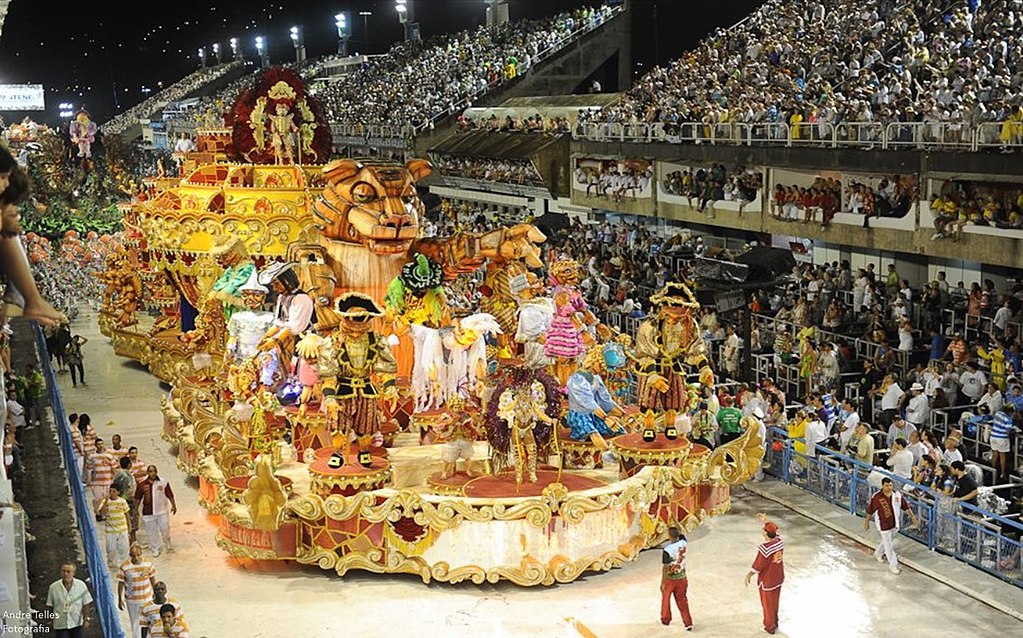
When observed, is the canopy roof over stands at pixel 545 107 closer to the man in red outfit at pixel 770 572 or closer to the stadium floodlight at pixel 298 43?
the man in red outfit at pixel 770 572

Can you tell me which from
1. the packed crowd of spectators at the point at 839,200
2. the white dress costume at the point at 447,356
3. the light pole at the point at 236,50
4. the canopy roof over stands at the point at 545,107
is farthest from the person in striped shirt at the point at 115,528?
the light pole at the point at 236,50

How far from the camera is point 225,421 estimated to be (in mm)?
15805

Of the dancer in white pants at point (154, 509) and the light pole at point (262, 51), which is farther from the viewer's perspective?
the light pole at point (262, 51)

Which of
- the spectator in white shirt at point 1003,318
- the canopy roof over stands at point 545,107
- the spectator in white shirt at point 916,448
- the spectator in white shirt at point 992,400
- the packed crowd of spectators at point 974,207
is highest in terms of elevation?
the canopy roof over stands at point 545,107

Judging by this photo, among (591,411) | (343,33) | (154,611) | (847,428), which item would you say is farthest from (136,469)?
(343,33)

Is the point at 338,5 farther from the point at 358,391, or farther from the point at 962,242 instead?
the point at 358,391

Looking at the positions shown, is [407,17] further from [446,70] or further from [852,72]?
[852,72]

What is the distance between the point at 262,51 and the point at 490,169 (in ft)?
145

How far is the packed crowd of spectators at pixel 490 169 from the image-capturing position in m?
35.2

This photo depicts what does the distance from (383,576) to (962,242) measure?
11.3 m

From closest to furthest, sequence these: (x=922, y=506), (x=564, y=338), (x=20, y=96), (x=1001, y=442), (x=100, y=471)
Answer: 1. (x=922, y=506)
2. (x=1001, y=442)
3. (x=100, y=471)
4. (x=564, y=338)
5. (x=20, y=96)

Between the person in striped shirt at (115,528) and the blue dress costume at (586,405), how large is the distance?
5.02m

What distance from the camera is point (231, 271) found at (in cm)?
1919

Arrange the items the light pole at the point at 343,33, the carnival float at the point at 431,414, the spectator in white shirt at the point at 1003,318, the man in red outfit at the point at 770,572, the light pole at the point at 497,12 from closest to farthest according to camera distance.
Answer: the man in red outfit at the point at 770,572
the carnival float at the point at 431,414
the spectator in white shirt at the point at 1003,318
the light pole at the point at 497,12
the light pole at the point at 343,33
